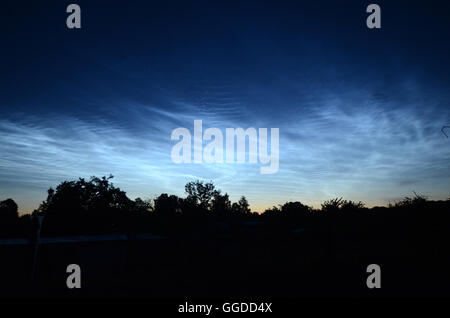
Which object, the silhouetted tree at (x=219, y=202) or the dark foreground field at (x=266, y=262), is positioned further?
the silhouetted tree at (x=219, y=202)

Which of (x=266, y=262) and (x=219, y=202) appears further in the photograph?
(x=219, y=202)

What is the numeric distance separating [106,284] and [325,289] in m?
12.6

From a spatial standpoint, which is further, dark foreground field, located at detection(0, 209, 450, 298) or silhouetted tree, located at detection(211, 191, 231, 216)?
silhouetted tree, located at detection(211, 191, 231, 216)

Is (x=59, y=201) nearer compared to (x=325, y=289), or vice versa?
(x=325, y=289)

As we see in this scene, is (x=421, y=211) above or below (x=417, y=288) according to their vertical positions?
above

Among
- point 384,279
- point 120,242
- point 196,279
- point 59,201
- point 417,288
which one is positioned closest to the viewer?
point 417,288

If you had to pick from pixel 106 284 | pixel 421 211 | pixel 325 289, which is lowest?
pixel 106 284
